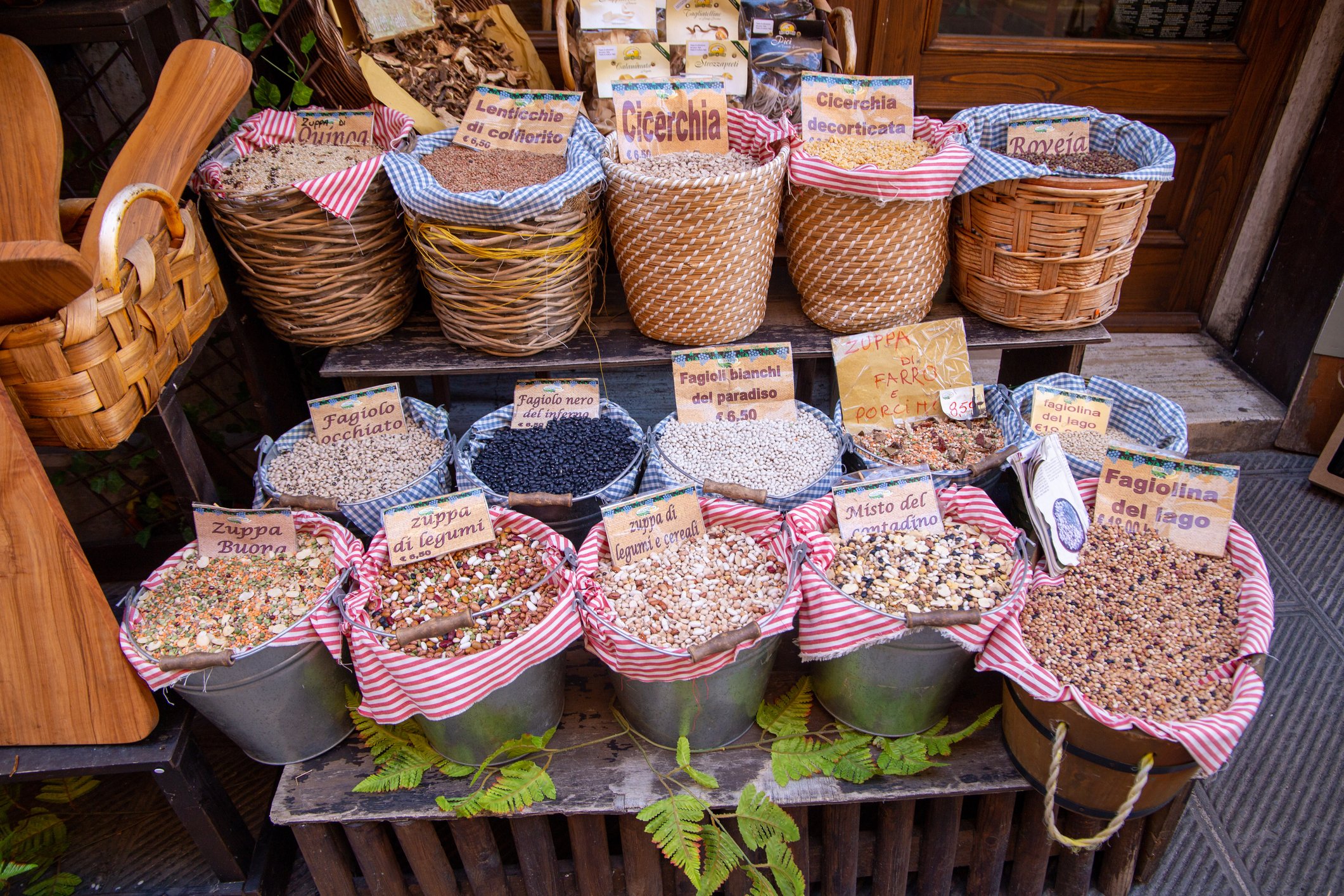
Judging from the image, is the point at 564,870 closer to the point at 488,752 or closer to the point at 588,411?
the point at 488,752

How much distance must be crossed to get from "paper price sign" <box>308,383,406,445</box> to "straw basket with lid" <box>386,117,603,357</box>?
0.24m

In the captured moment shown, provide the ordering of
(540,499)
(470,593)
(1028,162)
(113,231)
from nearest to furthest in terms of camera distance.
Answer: (113,231), (470,593), (540,499), (1028,162)

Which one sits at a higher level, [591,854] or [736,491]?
[736,491]

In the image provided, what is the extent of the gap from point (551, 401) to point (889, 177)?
968mm

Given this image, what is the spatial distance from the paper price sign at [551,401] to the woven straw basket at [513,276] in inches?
3.8

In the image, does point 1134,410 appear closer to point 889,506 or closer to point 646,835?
point 889,506

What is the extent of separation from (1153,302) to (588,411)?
8.08 ft

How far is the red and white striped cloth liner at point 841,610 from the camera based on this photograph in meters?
1.47

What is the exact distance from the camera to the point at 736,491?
171 cm

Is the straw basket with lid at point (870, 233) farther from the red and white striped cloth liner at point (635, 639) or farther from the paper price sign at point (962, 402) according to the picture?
the red and white striped cloth liner at point (635, 639)

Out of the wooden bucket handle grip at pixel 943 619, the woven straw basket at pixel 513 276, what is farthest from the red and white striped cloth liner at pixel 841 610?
the woven straw basket at pixel 513 276

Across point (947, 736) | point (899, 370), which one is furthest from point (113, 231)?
point (947, 736)

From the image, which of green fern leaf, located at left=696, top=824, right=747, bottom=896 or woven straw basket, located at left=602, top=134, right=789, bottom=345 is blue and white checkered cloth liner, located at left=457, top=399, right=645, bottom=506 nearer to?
woven straw basket, located at left=602, top=134, right=789, bottom=345

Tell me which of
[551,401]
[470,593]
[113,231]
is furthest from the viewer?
[551,401]
